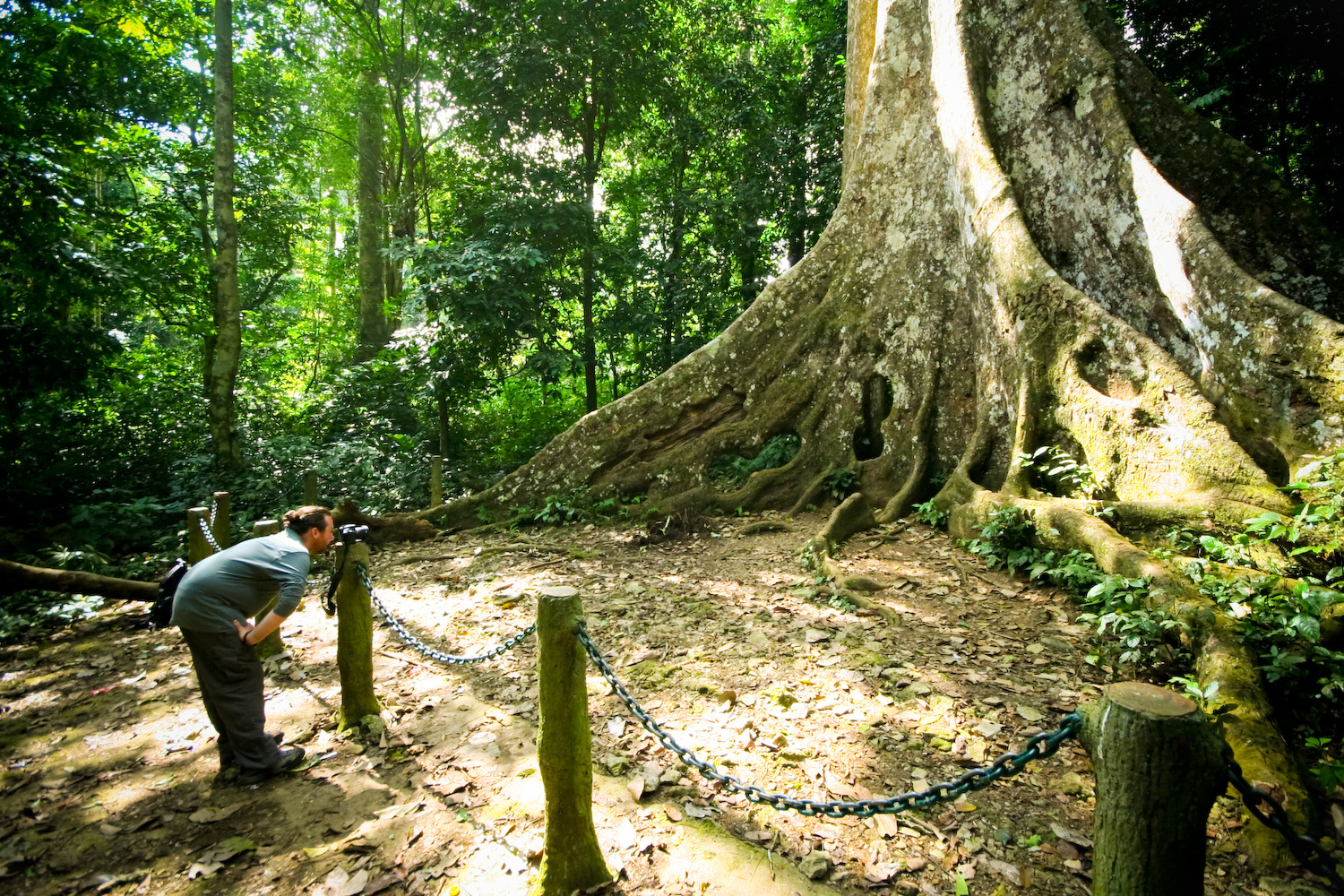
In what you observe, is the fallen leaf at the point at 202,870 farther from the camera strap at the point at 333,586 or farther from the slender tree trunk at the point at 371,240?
the slender tree trunk at the point at 371,240

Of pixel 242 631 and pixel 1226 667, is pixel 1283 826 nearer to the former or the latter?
pixel 1226 667

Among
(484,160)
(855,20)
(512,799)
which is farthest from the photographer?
(484,160)

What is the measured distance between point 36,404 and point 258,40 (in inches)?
301

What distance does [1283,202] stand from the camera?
5.53 m

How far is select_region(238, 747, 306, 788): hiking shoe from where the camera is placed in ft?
12.0

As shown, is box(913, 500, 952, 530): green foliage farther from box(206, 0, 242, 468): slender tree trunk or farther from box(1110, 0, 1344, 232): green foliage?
box(206, 0, 242, 468): slender tree trunk

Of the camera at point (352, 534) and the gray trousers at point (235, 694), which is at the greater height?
the camera at point (352, 534)

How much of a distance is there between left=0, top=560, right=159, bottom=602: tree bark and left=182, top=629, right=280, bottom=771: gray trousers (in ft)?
4.14

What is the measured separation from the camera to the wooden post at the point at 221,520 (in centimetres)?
602

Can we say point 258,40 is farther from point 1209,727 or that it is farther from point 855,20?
point 1209,727

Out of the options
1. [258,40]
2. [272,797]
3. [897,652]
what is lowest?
[272,797]

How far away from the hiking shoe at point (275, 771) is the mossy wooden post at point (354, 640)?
319 mm

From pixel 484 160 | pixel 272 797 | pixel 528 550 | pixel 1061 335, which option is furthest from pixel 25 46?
pixel 1061 335

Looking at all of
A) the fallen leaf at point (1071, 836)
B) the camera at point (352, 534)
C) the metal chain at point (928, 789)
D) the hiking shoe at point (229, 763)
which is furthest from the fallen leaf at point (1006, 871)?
the hiking shoe at point (229, 763)
